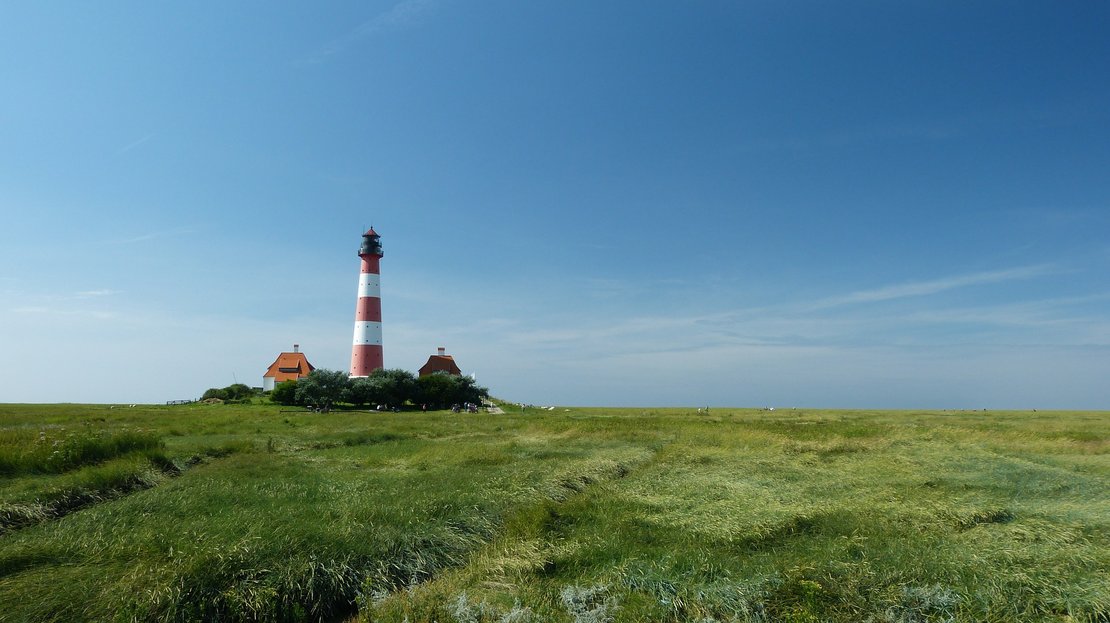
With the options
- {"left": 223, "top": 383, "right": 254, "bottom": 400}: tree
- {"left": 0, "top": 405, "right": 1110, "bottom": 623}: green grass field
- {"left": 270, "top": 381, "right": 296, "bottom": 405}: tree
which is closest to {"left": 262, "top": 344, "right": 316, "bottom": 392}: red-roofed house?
{"left": 223, "top": 383, "right": 254, "bottom": 400}: tree

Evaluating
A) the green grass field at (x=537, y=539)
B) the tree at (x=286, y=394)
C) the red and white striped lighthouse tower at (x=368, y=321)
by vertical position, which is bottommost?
the green grass field at (x=537, y=539)

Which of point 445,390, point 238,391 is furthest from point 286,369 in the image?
point 445,390

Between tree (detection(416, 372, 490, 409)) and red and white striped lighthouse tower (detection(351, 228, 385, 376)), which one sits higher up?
red and white striped lighthouse tower (detection(351, 228, 385, 376))

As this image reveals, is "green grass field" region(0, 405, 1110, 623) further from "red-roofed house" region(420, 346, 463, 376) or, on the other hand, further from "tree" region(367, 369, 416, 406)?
"red-roofed house" region(420, 346, 463, 376)

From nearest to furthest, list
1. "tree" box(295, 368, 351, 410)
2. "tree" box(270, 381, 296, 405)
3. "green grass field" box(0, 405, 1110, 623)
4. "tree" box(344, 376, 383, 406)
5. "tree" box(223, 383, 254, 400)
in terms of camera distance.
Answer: "green grass field" box(0, 405, 1110, 623)
"tree" box(295, 368, 351, 410)
"tree" box(344, 376, 383, 406)
"tree" box(270, 381, 296, 405)
"tree" box(223, 383, 254, 400)

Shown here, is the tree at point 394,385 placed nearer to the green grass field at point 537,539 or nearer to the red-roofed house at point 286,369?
the red-roofed house at point 286,369

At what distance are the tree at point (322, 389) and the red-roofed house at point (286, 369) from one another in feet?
80.2

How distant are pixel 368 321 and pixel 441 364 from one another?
768 inches

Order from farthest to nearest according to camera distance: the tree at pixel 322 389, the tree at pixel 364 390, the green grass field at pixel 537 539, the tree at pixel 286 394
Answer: the tree at pixel 286 394, the tree at pixel 364 390, the tree at pixel 322 389, the green grass field at pixel 537 539

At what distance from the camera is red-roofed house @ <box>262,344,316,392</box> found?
83.2 m

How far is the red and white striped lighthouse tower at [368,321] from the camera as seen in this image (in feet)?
214

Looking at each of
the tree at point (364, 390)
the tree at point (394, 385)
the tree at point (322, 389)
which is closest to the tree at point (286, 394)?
the tree at point (322, 389)

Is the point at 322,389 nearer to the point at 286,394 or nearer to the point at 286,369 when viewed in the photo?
the point at 286,394

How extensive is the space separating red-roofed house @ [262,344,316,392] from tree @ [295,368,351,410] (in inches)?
962
